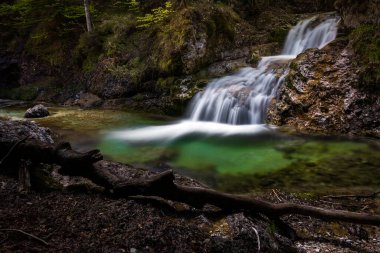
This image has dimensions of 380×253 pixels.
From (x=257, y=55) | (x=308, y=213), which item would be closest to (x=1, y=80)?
(x=257, y=55)

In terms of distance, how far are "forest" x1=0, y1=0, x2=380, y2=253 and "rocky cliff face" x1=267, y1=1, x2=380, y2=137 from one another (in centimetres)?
4

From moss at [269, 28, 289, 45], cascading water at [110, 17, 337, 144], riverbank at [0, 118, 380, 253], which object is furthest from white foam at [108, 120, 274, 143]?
moss at [269, 28, 289, 45]

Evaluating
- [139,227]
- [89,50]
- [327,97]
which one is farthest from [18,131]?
[89,50]

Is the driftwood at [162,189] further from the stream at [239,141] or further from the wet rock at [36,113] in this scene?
the wet rock at [36,113]

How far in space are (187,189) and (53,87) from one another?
47.1ft

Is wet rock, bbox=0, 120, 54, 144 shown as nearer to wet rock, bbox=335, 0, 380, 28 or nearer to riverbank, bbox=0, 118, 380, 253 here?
riverbank, bbox=0, 118, 380, 253

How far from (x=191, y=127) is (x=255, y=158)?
11.3 feet

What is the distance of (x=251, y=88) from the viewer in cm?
1051

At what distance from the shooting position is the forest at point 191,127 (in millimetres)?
3420

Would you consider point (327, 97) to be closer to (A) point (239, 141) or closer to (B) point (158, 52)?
(A) point (239, 141)

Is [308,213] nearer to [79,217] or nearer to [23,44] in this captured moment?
[79,217]

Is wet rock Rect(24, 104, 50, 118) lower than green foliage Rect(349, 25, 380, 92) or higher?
lower

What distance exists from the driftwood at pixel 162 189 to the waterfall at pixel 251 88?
6349 mm

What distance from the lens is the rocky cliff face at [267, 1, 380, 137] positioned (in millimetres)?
8180
